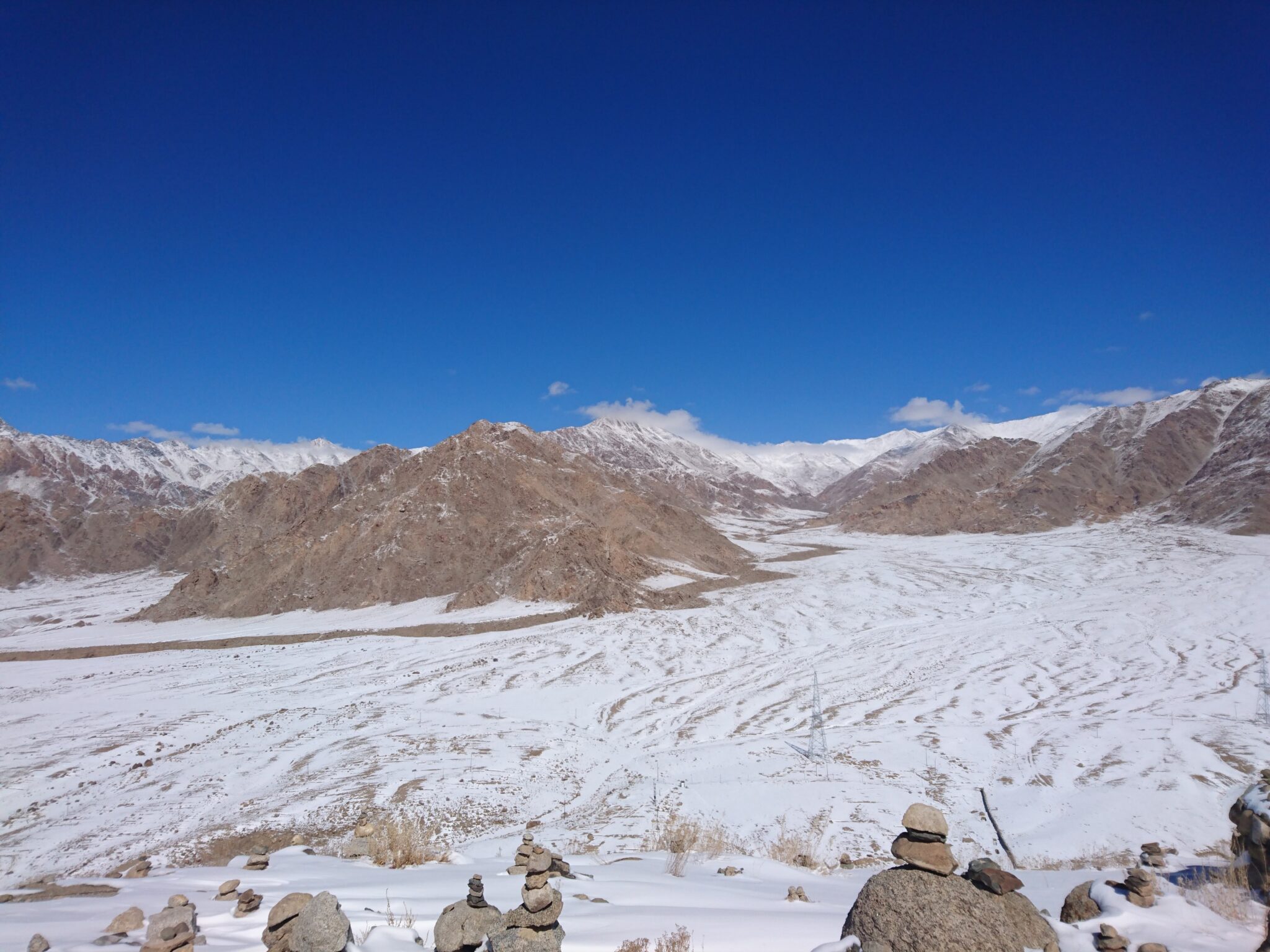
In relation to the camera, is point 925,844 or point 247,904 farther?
point 247,904

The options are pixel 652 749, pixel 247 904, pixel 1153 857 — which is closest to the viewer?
pixel 247 904

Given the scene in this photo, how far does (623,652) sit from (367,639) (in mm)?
15197

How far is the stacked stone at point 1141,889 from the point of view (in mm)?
5309

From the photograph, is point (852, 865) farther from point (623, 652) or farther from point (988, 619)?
point (988, 619)

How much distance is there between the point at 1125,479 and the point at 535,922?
448ft

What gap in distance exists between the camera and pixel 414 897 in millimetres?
5953

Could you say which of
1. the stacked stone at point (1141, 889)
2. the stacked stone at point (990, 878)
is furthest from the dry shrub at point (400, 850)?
the stacked stone at point (1141, 889)

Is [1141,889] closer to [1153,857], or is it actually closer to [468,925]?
[1153,857]

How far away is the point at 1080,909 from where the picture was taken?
5422 mm

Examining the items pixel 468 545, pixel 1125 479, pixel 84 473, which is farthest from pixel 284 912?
pixel 84 473

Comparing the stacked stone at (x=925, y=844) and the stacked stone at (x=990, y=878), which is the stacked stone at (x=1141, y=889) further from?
the stacked stone at (x=925, y=844)

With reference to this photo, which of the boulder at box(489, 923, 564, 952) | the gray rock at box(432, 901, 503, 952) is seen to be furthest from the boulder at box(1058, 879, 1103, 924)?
the gray rock at box(432, 901, 503, 952)

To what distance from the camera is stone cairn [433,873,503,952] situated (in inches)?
177

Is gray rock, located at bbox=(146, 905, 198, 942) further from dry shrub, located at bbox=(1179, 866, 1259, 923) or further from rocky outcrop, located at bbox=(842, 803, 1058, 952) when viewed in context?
dry shrub, located at bbox=(1179, 866, 1259, 923)
